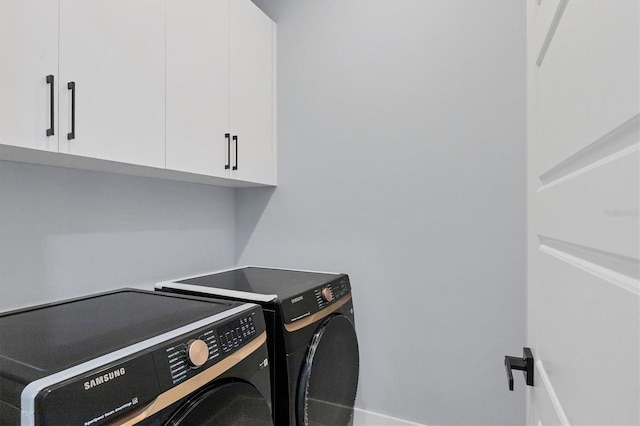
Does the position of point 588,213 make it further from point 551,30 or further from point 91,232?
point 91,232

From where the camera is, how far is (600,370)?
0.46 metres

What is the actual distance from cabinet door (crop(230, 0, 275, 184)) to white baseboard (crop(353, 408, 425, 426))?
1393 millimetres

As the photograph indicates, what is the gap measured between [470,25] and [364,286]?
1.41 meters

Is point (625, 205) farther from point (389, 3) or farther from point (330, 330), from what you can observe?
point (389, 3)

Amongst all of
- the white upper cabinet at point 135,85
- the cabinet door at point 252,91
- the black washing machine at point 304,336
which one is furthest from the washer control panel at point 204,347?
the cabinet door at point 252,91

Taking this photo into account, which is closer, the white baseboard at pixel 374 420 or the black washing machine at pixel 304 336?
the black washing machine at pixel 304 336

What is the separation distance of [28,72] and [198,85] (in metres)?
0.66

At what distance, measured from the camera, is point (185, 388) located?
76cm

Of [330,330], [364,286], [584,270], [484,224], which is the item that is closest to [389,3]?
[484,224]

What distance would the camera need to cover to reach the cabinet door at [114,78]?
3.46ft

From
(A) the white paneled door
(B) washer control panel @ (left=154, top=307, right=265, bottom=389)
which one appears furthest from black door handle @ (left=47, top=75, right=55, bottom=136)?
(A) the white paneled door

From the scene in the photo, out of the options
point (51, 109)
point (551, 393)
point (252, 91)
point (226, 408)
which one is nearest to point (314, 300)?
point (226, 408)

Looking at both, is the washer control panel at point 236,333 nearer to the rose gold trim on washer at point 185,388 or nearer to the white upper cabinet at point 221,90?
the rose gold trim on washer at point 185,388

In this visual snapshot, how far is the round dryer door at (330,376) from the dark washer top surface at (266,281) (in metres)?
0.19
